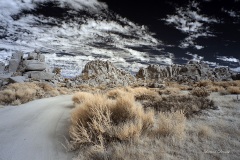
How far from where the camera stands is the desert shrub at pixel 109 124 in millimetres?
3503

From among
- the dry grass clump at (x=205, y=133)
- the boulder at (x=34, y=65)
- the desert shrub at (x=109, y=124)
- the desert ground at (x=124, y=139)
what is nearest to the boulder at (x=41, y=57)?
the boulder at (x=34, y=65)

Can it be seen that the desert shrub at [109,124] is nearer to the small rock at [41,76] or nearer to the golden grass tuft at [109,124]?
the golden grass tuft at [109,124]

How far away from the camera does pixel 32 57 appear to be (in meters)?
30.9

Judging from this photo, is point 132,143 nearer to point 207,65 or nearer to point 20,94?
point 20,94

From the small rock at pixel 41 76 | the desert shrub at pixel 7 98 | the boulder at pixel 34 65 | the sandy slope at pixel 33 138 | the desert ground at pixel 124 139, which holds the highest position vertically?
the boulder at pixel 34 65

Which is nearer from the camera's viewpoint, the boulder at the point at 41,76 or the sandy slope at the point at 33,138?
the sandy slope at the point at 33,138

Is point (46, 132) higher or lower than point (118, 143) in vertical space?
lower

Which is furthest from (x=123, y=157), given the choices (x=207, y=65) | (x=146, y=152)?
(x=207, y=65)

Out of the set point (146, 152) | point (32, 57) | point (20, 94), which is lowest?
point (20, 94)

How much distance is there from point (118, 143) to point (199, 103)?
4741 millimetres

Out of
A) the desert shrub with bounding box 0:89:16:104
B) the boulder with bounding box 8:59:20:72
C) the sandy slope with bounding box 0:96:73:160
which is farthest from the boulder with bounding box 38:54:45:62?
the sandy slope with bounding box 0:96:73:160

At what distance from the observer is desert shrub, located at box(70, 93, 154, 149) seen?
11.5ft

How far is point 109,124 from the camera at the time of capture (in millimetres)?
→ 3793

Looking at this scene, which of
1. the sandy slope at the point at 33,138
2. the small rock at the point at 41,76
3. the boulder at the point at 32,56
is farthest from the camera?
the boulder at the point at 32,56
